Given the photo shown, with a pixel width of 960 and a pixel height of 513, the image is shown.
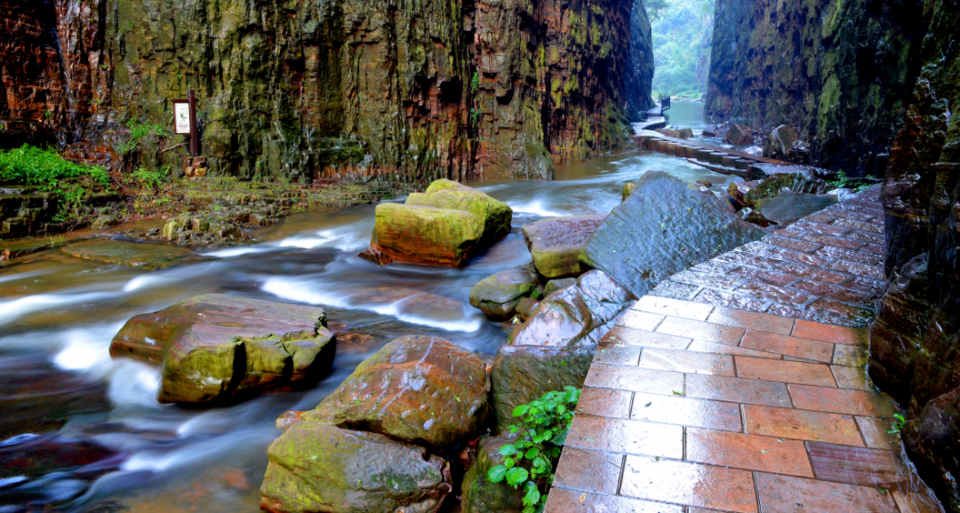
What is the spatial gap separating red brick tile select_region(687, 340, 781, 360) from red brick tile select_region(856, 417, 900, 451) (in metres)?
0.54

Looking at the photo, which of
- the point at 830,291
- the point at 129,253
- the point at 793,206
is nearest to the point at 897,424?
the point at 830,291

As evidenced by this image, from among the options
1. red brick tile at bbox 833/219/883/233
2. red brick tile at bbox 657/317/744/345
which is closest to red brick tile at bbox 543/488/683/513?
red brick tile at bbox 657/317/744/345

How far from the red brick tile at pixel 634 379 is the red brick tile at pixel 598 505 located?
0.69 metres

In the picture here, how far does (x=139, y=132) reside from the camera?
1123 cm

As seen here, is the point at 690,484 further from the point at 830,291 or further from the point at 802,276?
the point at 802,276

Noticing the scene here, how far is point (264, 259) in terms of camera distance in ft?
27.2

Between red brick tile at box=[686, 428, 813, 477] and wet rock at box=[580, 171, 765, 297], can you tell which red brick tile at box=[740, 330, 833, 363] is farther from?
wet rock at box=[580, 171, 765, 297]

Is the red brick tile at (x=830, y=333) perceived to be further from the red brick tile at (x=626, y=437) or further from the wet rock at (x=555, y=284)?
the wet rock at (x=555, y=284)

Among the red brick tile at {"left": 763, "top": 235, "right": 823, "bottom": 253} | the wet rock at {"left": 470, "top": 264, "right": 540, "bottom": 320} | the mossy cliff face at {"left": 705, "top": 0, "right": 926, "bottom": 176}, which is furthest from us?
the mossy cliff face at {"left": 705, "top": 0, "right": 926, "bottom": 176}

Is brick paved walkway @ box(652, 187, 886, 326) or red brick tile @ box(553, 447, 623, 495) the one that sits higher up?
brick paved walkway @ box(652, 187, 886, 326)

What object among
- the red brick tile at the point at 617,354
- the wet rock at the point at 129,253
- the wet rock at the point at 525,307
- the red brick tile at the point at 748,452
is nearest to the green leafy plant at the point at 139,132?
the wet rock at the point at 129,253

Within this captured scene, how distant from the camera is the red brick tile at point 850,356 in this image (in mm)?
2598

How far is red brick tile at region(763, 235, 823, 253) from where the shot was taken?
429cm

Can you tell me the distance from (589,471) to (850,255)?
3.33 metres
